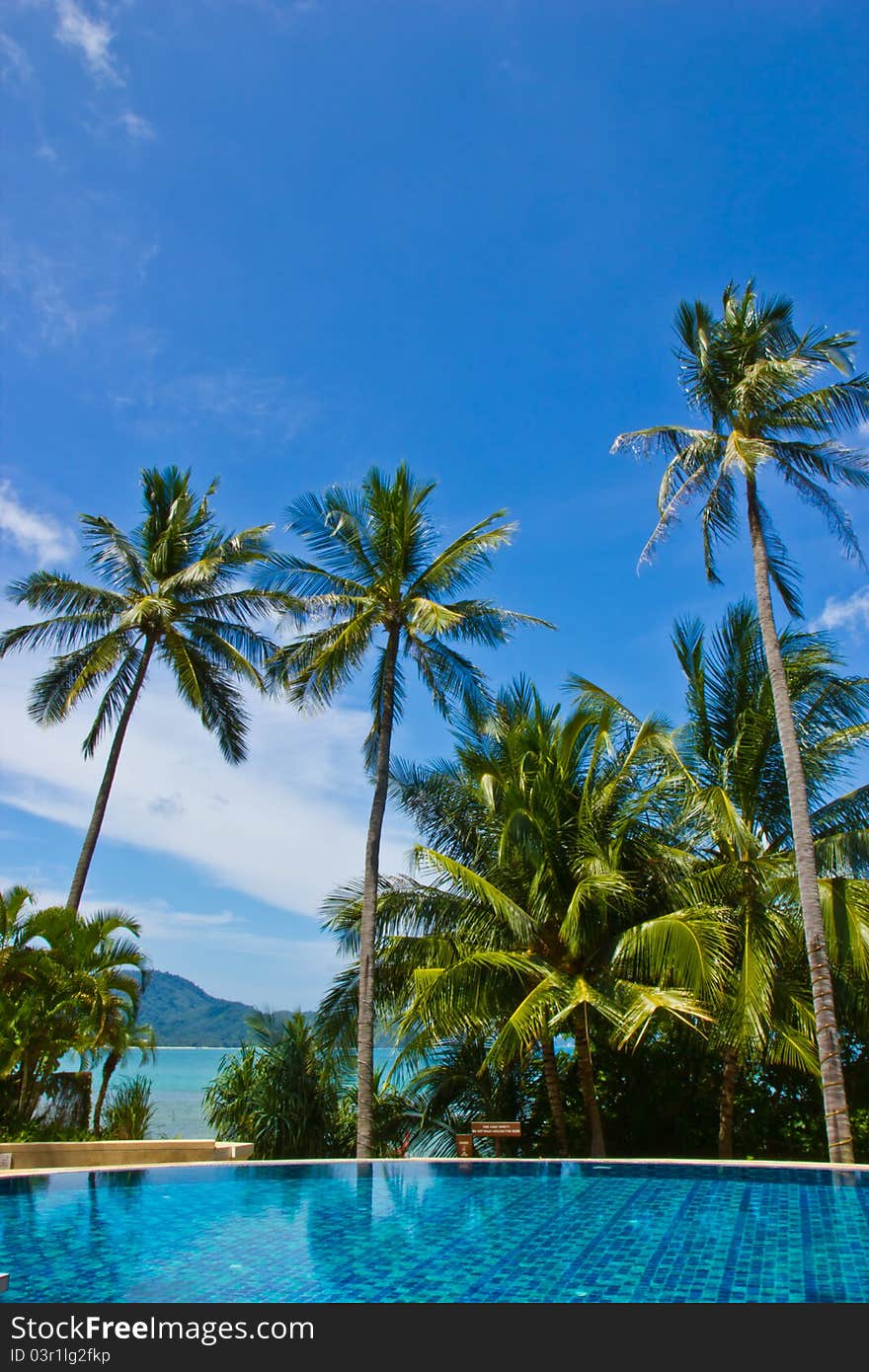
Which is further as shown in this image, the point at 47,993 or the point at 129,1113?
the point at 129,1113

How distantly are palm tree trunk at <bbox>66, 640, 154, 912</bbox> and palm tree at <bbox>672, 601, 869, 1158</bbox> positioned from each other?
31.4ft

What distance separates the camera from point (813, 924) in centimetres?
980

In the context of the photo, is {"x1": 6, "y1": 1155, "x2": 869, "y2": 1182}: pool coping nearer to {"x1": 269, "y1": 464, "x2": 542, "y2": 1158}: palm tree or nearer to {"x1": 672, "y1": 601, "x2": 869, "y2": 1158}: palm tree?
{"x1": 672, "y1": 601, "x2": 869, "y2": 1158}: palm tree

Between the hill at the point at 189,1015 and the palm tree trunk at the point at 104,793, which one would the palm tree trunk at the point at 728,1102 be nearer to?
the palm tree trunk at the point at 104,793

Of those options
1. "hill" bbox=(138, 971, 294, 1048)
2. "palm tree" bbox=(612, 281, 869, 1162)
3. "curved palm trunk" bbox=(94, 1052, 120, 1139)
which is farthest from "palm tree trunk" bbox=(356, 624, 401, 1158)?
"hill" bbox=(138, 971, 294, 1048)

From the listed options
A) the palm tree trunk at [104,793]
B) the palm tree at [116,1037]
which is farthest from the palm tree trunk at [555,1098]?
the palm tree trunk at [104,793]

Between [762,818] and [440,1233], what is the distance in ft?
24.2

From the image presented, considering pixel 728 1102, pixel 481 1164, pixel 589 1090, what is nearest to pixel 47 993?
pixel 481 1164

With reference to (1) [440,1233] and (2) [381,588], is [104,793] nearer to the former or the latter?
(2) [381,588]

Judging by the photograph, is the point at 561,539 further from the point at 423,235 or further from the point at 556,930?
the point at 556,930

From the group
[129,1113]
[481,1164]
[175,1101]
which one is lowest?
[175,1101]

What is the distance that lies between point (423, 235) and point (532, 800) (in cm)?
844

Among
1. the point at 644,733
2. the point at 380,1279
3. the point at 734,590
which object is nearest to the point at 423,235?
the point at 734,590

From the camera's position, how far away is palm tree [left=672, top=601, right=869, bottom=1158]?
1080cm
